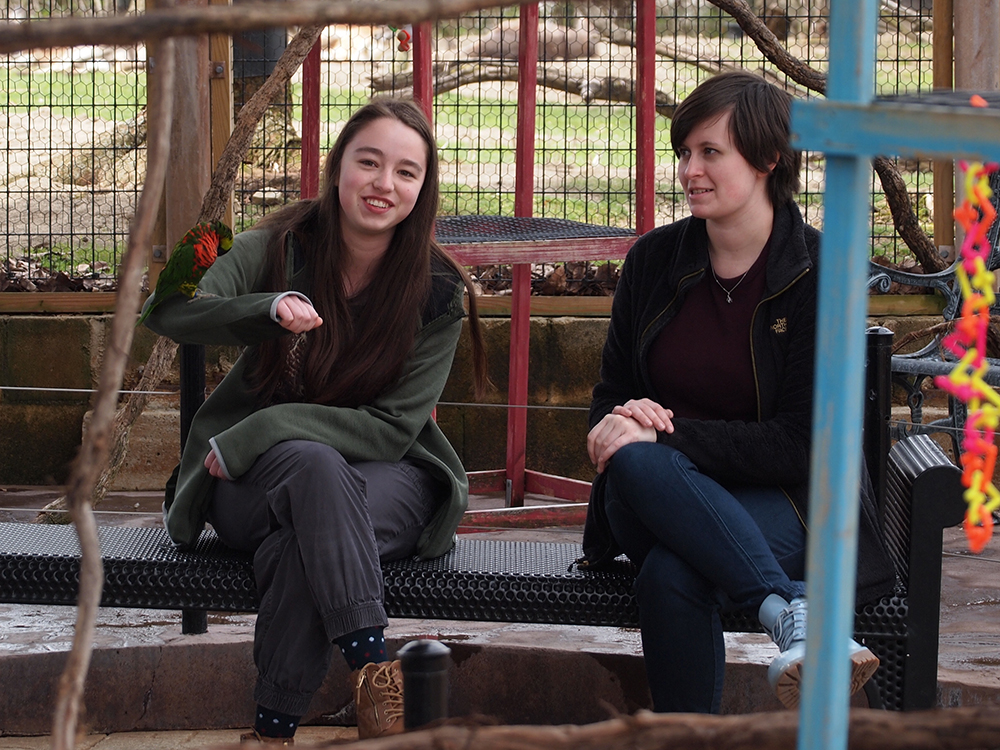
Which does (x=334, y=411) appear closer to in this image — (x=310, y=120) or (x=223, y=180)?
(x=223, y=180)

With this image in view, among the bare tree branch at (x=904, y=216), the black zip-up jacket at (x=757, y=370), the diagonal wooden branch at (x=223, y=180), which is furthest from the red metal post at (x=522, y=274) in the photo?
the black zip-up jacket at (x=757, y=370)

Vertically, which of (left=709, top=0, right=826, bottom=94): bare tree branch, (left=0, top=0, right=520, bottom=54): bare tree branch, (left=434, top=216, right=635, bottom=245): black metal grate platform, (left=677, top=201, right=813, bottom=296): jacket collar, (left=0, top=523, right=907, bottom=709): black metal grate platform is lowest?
(left=0, top=523, right=907, bottom=709): black metal grate platform

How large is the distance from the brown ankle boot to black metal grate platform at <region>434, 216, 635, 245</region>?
1.65m

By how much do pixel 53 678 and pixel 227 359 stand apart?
242 cm

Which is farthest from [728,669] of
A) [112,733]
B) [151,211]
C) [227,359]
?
[227,359]

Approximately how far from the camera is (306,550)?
194 centimetres

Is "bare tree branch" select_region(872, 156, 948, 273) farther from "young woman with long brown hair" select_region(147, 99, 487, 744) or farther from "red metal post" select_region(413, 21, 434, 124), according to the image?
"young woman with long brown hair" select_region(147, 99, 487, 744)

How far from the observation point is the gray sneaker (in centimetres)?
169

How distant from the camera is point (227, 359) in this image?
4703mm

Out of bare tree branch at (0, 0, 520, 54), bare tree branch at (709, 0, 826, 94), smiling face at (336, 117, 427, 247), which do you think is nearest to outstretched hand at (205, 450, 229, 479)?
smiling face at (336, 117, 427, 247)

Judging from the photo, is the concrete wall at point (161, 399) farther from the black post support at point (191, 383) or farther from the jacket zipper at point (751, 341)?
the jacket zipper at point (751, 341)

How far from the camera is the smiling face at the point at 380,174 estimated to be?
2.33m

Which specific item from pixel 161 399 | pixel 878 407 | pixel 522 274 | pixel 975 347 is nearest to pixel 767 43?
pixel 522 274

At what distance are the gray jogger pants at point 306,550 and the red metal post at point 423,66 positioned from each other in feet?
5.68
